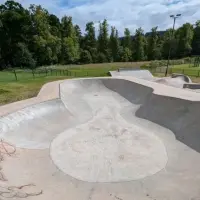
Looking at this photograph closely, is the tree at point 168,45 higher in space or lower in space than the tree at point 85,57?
higher

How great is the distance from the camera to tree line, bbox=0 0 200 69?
137ft

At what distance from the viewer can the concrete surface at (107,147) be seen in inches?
233

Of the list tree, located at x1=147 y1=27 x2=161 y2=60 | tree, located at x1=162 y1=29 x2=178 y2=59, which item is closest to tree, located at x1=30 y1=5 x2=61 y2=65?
tree, located at x1=147 y1=27 x2=161 y2=60

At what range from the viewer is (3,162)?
6.73 m

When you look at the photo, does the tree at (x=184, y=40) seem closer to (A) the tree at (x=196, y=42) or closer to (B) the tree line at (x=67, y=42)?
(B) the tree line at (x=67, y=42)

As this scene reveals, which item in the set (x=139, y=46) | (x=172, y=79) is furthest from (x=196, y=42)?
(x=172, y=79)

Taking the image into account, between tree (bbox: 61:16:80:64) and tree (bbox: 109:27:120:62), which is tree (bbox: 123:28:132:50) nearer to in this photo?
tree (bbox: 109:27:120:62)

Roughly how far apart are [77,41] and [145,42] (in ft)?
65.3

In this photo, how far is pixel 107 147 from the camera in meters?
8.24

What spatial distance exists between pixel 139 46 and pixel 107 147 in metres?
51.8

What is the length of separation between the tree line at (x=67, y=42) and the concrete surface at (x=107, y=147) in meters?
31.7

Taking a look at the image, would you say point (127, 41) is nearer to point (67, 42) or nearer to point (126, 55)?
point (126, 55)

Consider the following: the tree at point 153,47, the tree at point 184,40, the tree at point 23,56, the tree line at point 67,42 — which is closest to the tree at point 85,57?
the tree line at point 67,42

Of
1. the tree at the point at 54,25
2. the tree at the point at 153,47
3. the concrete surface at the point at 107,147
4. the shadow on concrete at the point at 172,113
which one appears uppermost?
the tree at the point at 54,25
